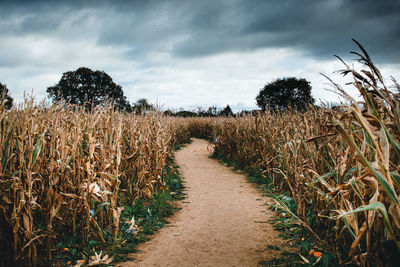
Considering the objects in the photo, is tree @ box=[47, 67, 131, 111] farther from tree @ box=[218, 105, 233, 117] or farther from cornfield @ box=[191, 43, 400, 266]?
cornfield @ box=[191, 43, 400, 266]

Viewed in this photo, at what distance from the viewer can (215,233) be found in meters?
3.63

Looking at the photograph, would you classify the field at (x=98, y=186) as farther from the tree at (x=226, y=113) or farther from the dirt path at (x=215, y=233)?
the tree at (x=226, y=113)

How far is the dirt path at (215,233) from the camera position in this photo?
2.93 meters

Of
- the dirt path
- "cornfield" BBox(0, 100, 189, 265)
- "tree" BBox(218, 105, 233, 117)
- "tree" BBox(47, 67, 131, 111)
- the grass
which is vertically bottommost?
the dirt path

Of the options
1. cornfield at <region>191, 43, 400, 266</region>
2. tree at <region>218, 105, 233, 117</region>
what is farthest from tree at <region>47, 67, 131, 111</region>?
cornfield at <region>191, 43, 400, 266</region>

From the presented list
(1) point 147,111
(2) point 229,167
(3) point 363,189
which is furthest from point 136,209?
(2) point 229,167

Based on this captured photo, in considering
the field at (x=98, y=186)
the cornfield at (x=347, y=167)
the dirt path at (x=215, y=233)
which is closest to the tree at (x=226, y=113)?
the cornfield at (x=347, y=167)

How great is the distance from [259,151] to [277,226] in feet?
11.7

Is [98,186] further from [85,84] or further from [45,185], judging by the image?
[85,84]

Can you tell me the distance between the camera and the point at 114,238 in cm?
311

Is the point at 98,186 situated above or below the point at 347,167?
below

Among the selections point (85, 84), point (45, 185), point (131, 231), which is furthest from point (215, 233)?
point (85, 84)

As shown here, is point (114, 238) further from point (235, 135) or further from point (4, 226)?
point (235, 135)

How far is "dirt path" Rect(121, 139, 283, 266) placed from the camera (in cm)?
293
